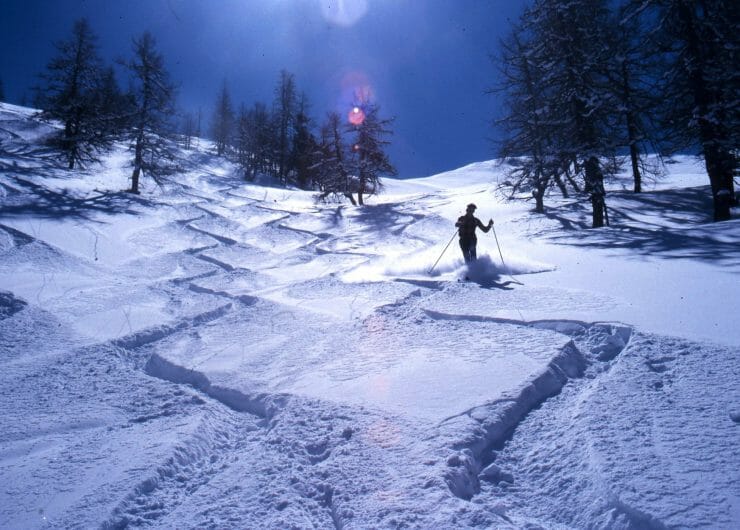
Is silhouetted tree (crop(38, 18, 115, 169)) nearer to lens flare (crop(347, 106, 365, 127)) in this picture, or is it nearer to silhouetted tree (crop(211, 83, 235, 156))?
lens flare (crop(347, 106, 365, 127))

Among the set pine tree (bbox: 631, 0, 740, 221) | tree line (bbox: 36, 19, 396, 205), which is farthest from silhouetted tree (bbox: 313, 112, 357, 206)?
pine tree (bbox: 631, 0, 740, 221)

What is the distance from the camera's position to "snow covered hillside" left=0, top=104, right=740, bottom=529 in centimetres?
257

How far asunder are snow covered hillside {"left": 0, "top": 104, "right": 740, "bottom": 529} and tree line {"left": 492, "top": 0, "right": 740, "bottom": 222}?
4414 mm

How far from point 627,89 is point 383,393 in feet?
51.2

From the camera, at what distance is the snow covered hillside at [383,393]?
2574mm

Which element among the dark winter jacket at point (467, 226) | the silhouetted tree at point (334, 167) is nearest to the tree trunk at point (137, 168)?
the silhouetted tree at point (334, 167)

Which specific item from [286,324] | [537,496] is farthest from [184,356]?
[537,496]

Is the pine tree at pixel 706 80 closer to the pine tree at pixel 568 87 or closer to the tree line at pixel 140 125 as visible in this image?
the pine tree at pixel 568 87

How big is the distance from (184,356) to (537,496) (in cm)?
442

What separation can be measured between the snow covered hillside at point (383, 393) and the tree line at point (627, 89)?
4414 millimetres

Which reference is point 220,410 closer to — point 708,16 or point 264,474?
point 264,474

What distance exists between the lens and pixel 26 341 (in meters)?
5.68

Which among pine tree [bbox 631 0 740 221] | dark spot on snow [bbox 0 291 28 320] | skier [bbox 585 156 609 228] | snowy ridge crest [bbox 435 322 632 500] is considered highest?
pine tree [bbox 631 0 740 221]

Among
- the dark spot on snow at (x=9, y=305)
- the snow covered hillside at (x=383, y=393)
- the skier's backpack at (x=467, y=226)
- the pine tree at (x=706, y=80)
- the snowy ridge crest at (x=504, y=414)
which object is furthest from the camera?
the pine tree at (x=706, y=80)
